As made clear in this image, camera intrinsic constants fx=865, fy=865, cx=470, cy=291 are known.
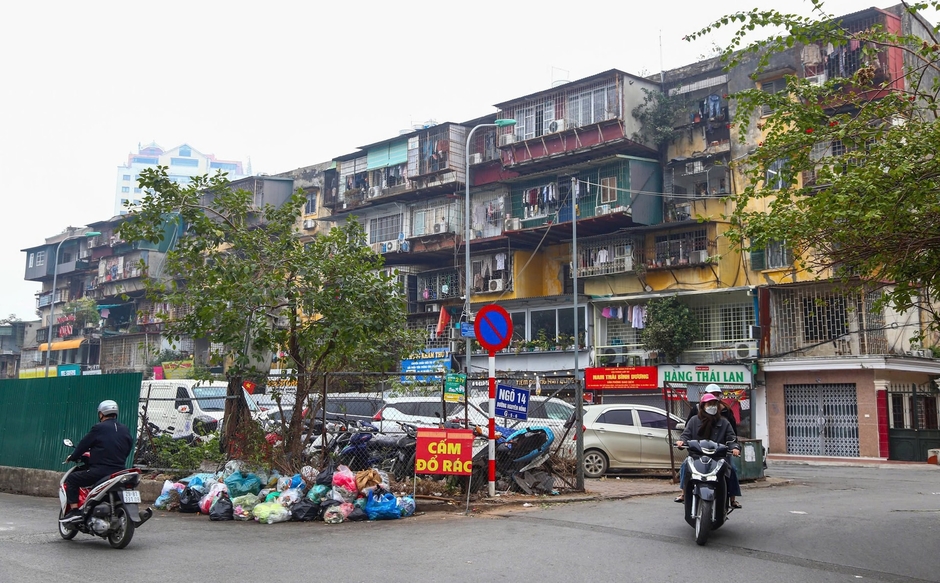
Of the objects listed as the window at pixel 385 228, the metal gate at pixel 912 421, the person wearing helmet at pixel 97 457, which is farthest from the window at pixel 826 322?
the person wearing helmet at pixel 97 457

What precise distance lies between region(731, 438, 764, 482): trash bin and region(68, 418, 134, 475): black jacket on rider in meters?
10.8

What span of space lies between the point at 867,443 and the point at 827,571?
24.1 metres

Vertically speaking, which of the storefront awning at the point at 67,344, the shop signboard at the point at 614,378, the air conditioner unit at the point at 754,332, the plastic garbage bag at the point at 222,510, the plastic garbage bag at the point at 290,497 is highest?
the storefront awning at the point at 67,344

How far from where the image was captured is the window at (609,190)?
38.8 metres

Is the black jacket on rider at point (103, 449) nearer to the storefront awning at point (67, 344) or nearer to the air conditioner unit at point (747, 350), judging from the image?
the air conditioner unit at point (747, 350)

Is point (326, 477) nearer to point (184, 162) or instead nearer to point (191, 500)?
point (191, 500)

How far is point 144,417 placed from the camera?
1485cm

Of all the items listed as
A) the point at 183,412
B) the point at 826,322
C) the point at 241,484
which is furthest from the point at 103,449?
the point at 826,322

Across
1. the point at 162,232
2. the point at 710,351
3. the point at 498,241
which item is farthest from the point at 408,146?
the point at 162,232

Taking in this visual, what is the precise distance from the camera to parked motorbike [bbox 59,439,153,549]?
9062 mm

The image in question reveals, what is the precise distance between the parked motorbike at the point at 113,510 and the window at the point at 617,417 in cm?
1036

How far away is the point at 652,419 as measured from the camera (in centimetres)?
1783

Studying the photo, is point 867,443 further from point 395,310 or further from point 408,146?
point 408,146

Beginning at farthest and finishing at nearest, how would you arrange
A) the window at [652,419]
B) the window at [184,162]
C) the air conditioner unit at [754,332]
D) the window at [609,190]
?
the window at [184,162] → the window at [609,190] → the air conditioner unit at [754,332] → the window at [652,419]
